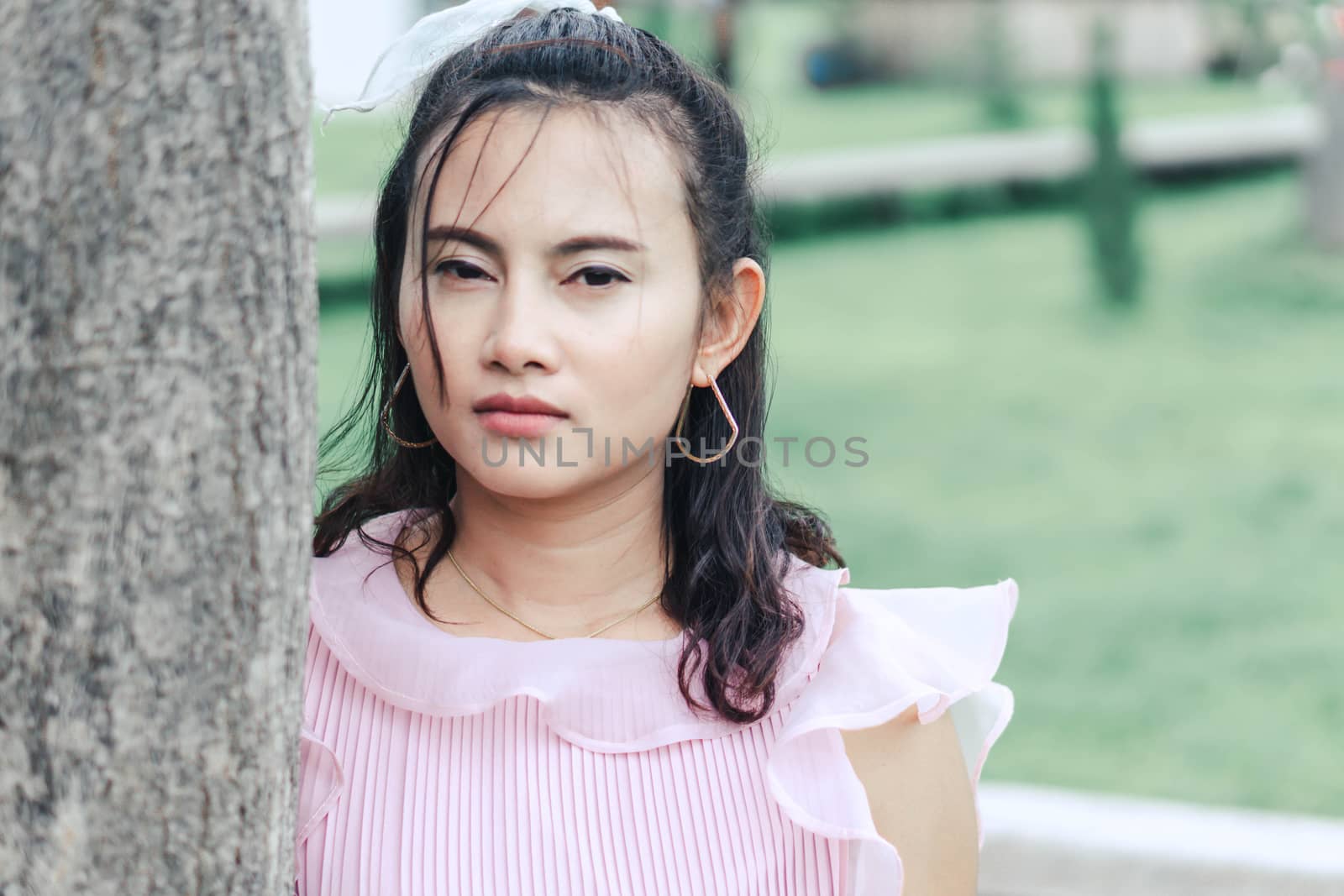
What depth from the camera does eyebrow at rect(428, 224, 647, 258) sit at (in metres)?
1.44

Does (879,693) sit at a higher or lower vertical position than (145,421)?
lower

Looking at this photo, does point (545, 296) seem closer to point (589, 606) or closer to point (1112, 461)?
point (589, 606)

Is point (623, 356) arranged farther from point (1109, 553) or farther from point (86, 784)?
point (1109, 553)

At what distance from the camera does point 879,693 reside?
152 cm

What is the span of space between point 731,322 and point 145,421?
2.33 feet

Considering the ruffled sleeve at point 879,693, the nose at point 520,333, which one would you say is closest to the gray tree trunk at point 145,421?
the nose at point 520,333

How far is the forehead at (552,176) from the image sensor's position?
1441mm

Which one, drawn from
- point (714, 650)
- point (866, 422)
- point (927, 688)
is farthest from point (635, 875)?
point (866, 422)

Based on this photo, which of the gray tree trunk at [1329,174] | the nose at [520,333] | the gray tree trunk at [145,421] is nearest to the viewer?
the gray tree trunk at [145,421]

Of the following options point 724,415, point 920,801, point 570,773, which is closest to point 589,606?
point 570,773

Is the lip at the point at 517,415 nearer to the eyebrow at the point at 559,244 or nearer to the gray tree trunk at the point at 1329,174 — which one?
the eyebrow at the point at 559,244

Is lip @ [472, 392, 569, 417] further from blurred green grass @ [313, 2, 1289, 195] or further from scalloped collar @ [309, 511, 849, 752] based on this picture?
blurred green grass @ [313, 2, 1289, 195]

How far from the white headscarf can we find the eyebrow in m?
0.24

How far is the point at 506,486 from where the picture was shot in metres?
1.48
